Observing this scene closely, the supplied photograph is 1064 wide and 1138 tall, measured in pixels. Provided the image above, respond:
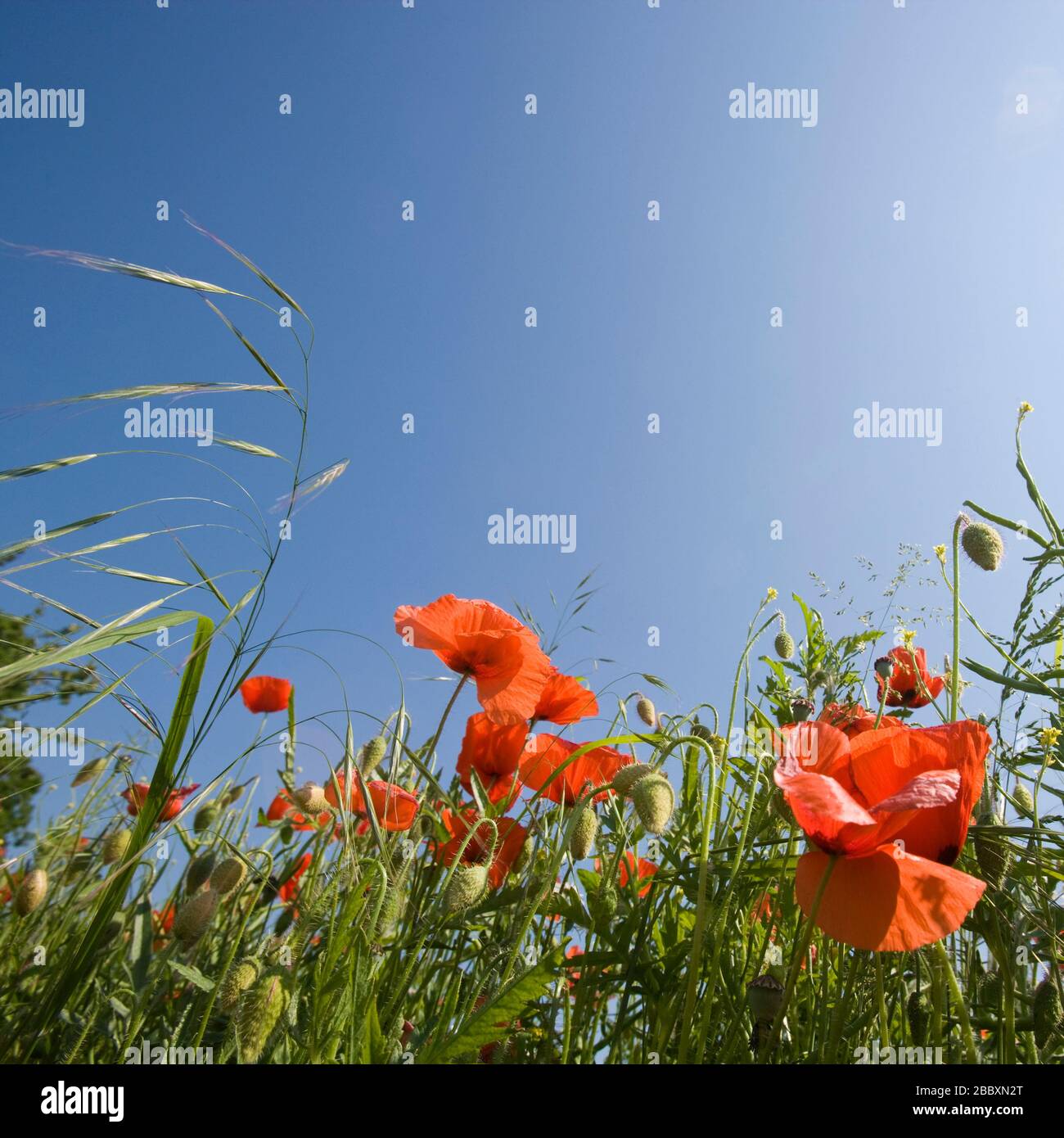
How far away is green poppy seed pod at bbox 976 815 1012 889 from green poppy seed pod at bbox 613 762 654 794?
0.37 m

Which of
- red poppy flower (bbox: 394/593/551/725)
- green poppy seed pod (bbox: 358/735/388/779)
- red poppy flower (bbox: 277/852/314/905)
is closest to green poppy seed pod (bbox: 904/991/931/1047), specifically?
red poppy flower (bbox: 394/593/551/725)

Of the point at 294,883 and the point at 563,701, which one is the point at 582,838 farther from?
the point at 294,883

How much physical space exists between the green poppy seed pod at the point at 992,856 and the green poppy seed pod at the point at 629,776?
0.37m

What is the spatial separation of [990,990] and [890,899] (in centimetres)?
41

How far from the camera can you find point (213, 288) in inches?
37.4

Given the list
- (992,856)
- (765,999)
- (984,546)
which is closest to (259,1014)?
A: (765,999)

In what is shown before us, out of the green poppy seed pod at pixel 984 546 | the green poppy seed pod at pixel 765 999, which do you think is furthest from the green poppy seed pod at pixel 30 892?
the green poppy seed pod at pixel 984 546

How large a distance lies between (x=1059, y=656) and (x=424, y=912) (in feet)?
3.40

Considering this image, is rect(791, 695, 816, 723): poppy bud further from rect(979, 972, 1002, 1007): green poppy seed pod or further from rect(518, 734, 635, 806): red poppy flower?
rect(979, 972, 1002, 1007): green poppy seed pod

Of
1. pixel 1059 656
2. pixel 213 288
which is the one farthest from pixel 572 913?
pixel 213 288

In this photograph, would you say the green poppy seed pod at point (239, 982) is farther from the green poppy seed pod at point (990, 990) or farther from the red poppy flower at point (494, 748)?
the green poppy seed pod at point (990, 990)

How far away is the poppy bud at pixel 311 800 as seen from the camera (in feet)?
3.89

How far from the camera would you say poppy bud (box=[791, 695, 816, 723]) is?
1.38m
